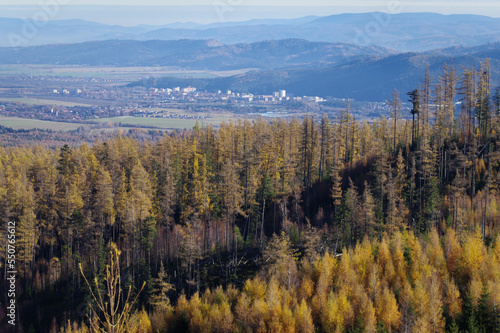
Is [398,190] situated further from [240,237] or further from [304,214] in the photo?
[240,237]

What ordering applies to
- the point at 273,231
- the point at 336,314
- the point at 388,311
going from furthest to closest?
1. the point at 273,231
2. the point at 336,314
3. the point at 388,311

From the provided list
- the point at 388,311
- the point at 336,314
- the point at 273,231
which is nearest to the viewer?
the point at 388,311

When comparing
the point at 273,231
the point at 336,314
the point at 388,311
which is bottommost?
the point at 336,314

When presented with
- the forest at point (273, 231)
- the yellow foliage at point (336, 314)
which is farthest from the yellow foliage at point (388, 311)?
the yellow foliage at point (336, 314)

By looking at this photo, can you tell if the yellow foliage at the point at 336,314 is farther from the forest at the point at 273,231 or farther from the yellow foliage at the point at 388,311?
the yellow foliage at the point at 388,311

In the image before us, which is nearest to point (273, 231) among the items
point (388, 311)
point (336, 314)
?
point (336, 314)

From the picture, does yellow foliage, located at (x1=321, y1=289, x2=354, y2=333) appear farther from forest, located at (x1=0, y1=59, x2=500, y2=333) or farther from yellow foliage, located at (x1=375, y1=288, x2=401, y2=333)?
yellow foliage, located at (x1=375, y1=288, x2=401, y2=333)

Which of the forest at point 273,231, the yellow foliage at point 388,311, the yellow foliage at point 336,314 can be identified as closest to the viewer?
the yellow foliage at point 388,311

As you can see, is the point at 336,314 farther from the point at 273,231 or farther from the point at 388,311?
the point at 273,231
